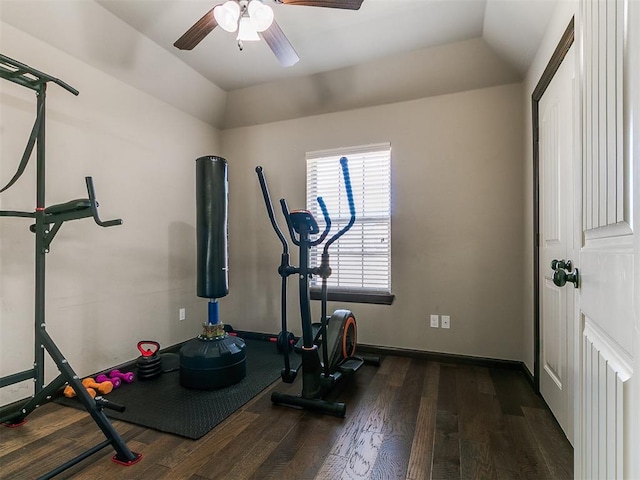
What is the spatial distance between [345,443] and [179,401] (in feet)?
4.03

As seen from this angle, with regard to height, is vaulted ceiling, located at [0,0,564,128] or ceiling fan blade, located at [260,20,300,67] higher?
vaulted ceiling, located at [0,0,564,128]

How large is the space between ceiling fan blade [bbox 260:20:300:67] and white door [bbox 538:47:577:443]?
5.47 feet

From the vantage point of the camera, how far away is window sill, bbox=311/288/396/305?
3.32 meters

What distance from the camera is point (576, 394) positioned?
1.06 m

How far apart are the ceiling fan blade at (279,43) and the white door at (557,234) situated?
167cm

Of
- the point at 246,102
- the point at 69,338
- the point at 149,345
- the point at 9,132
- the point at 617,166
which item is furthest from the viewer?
the point at 246,102

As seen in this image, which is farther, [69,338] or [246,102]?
[246,102]

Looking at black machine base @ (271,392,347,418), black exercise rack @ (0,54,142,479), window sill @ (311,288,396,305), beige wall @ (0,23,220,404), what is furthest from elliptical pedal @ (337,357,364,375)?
beige wall @ (0,23,220,404)

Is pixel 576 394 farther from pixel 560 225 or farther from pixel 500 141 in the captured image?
pixel 500 141

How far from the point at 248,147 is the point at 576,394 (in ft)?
12.4

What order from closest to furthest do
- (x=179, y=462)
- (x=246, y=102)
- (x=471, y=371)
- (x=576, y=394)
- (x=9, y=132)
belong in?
(x=576, y=394) → (x=179, y=462) → (x=9, y=132) → (x=471, y=371) → (x=246, y=102)

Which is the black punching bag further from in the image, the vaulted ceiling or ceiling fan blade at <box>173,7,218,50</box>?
the vaulted ceiling

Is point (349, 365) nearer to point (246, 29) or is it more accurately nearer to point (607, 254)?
point (607, 254)

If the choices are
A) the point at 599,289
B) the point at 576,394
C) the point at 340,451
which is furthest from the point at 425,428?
the point at 599,289
